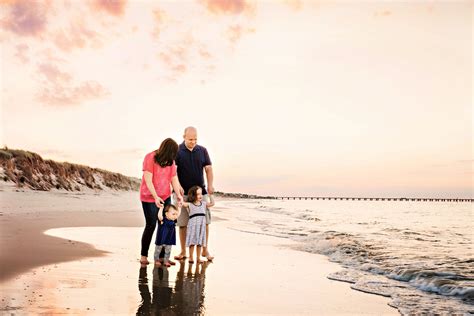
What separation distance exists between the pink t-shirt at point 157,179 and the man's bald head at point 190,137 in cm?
74

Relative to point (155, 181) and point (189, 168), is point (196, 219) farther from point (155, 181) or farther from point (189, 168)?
point (155, 181)

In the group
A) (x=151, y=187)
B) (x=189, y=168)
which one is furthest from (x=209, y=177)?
(x=151, y=187)

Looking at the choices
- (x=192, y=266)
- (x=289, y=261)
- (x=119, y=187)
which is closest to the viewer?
(x=192, y=266)

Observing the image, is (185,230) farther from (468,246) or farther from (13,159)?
(13,159)

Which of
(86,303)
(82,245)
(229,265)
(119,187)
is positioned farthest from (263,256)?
(119,187)

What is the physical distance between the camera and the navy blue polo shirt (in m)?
7.54

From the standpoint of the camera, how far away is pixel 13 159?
22.1 metres

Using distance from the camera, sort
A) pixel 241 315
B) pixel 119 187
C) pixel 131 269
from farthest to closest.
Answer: pixel 119 187
pixel 131 269
pixel 241 315

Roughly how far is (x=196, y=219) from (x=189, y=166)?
3.08 feet

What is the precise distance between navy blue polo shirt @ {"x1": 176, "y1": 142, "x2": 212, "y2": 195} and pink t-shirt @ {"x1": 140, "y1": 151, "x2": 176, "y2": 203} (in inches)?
27.3

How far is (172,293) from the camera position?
179 inches

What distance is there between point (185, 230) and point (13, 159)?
18.0 metres

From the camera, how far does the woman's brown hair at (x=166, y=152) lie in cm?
657

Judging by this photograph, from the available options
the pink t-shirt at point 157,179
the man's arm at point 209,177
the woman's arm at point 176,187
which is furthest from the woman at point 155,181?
the man's arm at point 209,177
